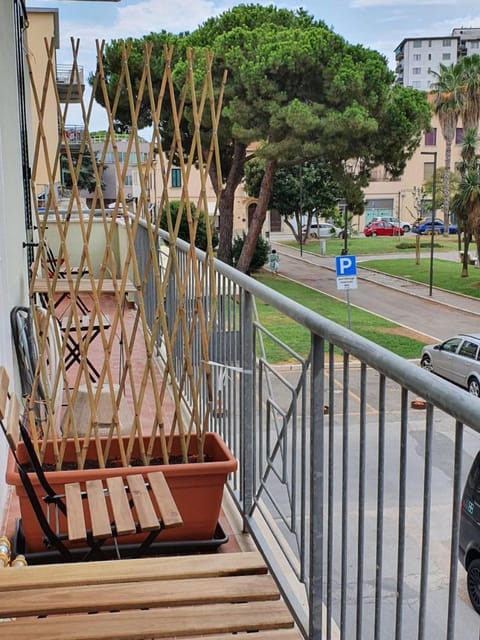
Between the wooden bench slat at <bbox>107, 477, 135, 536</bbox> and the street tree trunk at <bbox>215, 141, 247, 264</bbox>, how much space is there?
17742 mm

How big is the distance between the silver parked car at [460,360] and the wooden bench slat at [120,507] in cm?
1153

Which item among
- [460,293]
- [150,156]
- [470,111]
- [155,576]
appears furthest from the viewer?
[470,111]

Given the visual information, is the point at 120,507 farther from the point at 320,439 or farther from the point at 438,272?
the point at 438,272

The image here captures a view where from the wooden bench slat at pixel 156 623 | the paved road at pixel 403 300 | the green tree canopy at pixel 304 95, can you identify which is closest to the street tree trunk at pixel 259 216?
the green tree canopy at pixel 304 95

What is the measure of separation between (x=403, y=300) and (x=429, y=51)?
6159 centimetres

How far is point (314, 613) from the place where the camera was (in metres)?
1.53

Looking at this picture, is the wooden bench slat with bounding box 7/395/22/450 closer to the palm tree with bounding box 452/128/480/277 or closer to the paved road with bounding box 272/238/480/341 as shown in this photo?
the paved road with bounding box 272/238/480/341

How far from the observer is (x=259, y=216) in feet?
67.5

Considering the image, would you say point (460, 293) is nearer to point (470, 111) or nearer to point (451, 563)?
point (470, 111)

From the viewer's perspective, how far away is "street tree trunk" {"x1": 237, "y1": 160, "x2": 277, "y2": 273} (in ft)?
63.7

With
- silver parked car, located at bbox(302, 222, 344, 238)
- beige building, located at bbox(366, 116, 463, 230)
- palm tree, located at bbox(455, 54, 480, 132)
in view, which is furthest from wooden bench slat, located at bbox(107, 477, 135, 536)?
beige building, located at bbox(366, 116, 463, 230)

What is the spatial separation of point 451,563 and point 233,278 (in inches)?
55.4

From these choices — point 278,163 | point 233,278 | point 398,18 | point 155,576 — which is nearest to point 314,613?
point 155,576

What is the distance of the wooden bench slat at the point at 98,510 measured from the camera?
5.73 ft
